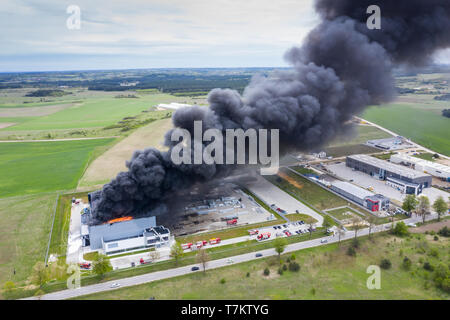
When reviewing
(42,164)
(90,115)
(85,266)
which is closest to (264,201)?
(85,266)

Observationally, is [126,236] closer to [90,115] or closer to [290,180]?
[290,180]

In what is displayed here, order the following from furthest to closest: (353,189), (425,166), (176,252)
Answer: (425,166) < (353,189) < (176,252)

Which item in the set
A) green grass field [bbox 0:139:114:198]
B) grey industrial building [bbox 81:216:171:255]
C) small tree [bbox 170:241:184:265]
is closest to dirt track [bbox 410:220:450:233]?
small tree [bbox 170:241:184:265]

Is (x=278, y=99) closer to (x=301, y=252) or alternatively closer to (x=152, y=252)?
(x=301, y=252)

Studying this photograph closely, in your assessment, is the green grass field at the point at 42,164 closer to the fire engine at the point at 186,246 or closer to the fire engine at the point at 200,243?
the fire engine at the point at 186,246

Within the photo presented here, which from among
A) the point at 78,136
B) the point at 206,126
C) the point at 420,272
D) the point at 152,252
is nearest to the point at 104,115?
the point at 78,136
